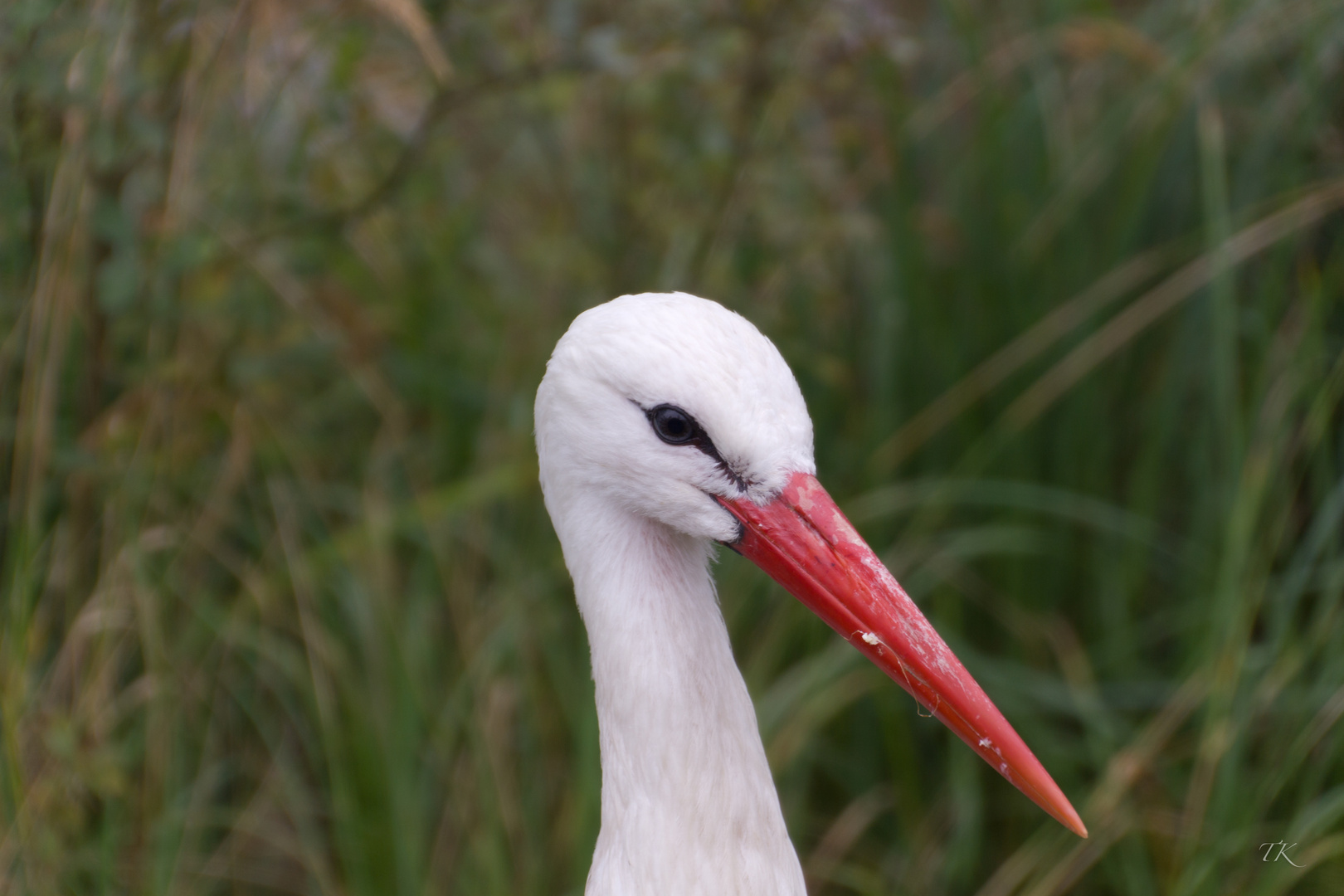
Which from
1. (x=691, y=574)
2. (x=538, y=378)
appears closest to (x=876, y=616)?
(x=691, y=574)

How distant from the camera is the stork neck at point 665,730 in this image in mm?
1346

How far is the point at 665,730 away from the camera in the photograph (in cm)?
134

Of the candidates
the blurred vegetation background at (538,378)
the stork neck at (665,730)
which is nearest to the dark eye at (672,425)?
the stork neck at (665,730)

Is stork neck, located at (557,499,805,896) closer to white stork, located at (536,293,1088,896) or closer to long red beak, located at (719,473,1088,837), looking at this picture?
white stork, located at (536,293,1088,896)

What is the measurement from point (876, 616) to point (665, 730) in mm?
272

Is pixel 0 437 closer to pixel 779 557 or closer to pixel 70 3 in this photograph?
pixel 70 3

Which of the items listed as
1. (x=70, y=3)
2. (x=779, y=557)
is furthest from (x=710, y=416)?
(x=70, y=3)

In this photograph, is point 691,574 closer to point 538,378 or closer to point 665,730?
point 665,730

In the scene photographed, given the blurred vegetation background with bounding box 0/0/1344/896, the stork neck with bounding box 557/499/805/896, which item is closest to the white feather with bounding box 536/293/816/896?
the stork neck with bounding box 557/499/805/896

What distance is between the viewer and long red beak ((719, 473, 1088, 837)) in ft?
4.13

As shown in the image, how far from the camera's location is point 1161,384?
2.66 metres

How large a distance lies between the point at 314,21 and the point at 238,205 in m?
0.49

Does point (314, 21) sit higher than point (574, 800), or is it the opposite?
point (314, 21)

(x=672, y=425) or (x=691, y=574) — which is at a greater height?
(x=672, y=425)
